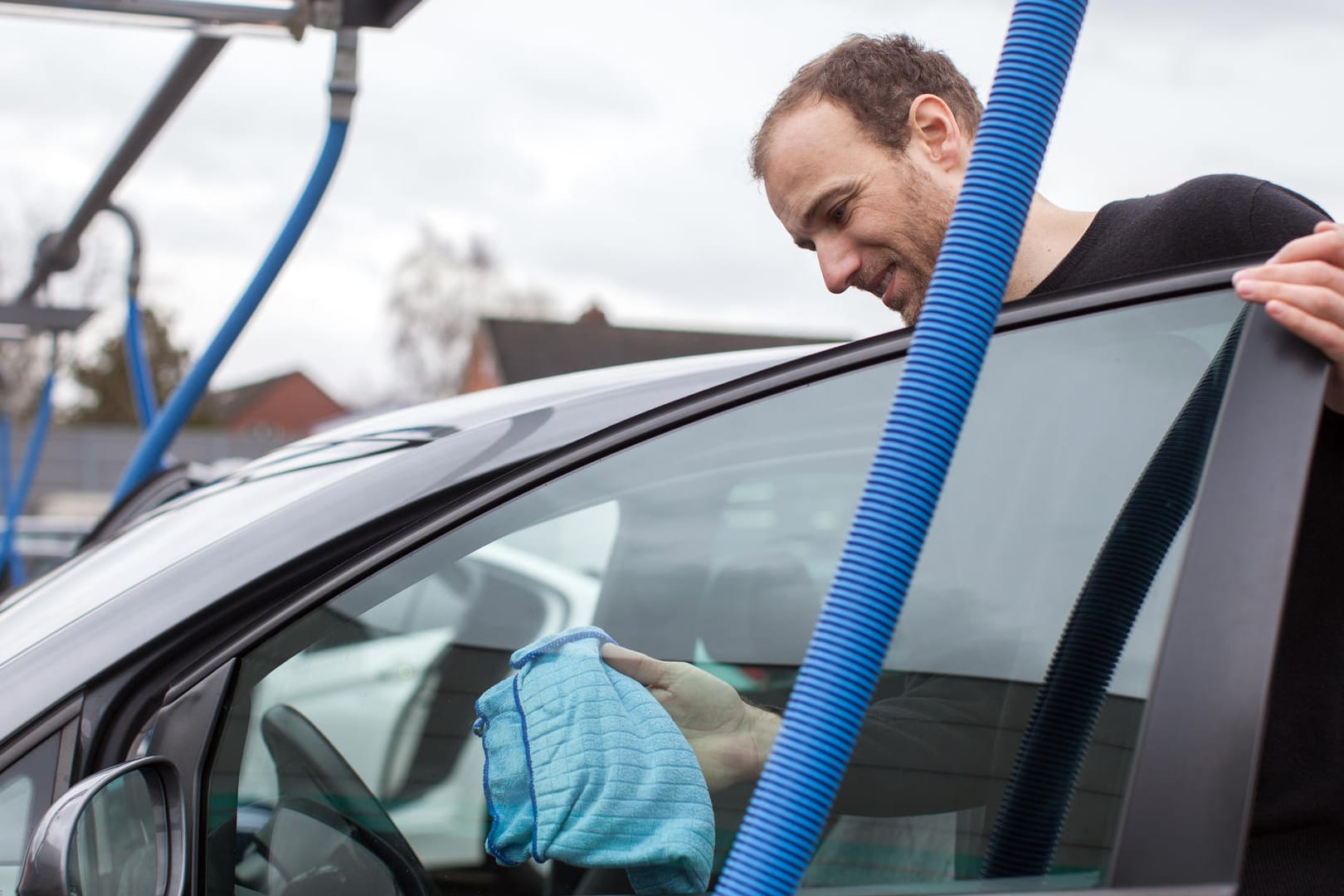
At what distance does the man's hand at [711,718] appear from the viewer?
4.24 feet

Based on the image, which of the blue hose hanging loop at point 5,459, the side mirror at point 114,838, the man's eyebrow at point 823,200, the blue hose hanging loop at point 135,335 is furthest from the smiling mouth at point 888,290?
the blue hose hanging loop at point 5,459

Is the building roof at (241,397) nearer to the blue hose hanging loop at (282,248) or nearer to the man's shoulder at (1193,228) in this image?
the blue hose hanging loop at (282,248)

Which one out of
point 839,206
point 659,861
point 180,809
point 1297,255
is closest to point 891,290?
point 839,206

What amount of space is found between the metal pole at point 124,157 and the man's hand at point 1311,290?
2.26 metres

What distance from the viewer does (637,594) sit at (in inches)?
73.5

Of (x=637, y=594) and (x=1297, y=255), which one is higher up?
(x=1297, y=255)

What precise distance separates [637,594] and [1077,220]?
84 centimetres

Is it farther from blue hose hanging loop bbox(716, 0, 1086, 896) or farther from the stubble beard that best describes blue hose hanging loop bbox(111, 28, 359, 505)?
blue hose hanging loop bbox(716, 0, 1086, 896)

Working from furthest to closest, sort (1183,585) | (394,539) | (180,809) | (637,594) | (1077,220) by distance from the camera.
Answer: (637,594) → (1077,220) → (394,539) → (180,809) → (1183,585)

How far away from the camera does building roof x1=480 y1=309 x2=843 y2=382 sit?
90.8 ft

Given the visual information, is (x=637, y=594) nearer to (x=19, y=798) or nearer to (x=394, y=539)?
(x=394, y=539)

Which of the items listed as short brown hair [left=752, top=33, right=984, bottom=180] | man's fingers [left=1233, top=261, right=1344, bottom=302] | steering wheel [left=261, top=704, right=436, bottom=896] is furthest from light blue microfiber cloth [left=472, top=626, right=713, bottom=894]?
short brown hair [left=752, top=33, right=984, bottom=180]

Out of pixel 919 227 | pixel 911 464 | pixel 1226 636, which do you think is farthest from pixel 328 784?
pixel 919 227

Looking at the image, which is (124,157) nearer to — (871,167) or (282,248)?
(282,248)
